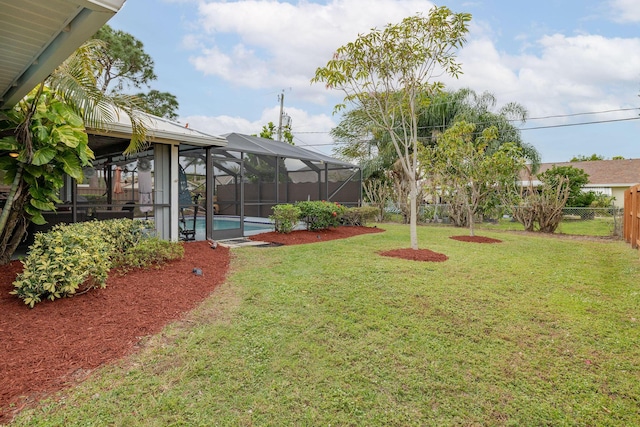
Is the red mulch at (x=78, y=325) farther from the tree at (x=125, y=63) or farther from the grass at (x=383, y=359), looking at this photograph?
the tree at (x=125, y=63)

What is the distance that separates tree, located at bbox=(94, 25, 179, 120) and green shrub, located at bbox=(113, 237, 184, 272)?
559 inches

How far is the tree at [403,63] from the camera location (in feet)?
22.1

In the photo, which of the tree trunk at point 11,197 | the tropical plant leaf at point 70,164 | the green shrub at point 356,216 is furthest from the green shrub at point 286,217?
the tree trunk at point 11,197

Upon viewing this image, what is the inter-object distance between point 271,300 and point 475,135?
1910cm

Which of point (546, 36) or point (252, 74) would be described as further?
point (252, 74)

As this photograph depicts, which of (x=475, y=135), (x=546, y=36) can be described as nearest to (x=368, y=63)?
(x=546, y=36)

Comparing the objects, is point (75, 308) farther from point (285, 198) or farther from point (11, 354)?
point (285, 198)

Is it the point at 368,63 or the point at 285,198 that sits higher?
the point at 368,63

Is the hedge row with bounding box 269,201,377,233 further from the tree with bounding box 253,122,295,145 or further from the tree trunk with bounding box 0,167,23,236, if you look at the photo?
the tree with bounding box 253,122,295,145

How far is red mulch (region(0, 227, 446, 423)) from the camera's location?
261cm

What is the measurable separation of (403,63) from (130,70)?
17341 mm

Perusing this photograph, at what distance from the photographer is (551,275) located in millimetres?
5664

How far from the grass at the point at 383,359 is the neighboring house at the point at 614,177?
21616mm

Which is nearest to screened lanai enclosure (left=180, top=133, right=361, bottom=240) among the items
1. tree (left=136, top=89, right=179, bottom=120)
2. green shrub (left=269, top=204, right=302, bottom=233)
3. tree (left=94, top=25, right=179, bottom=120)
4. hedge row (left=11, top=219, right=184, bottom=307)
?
green shrub (left=269, top=204, right=302, bottom=233)
